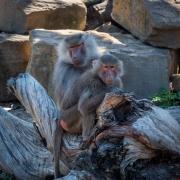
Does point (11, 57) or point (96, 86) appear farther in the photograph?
point (11, 57)

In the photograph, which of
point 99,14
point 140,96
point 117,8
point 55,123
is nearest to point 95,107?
point 55,123

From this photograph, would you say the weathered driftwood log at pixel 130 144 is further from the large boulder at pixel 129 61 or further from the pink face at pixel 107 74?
the large boulder at pixel 129 61

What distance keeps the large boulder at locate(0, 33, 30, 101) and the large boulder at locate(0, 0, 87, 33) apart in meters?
0.26

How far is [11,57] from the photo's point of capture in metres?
8.16

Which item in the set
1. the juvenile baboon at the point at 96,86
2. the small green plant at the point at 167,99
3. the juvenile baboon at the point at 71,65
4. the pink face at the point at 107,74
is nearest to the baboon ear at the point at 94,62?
the juvenile baboon at the point at 96,86

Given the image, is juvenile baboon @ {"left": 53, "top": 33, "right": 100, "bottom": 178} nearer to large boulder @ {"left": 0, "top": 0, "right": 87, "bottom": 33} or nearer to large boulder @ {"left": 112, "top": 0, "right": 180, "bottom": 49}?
large boulder @ {"left": 112, "top": 0, "right": 180, "bottom": 49}

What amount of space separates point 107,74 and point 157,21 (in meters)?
2.80

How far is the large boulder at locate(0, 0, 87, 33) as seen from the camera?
831 cm

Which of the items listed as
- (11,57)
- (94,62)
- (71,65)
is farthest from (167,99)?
(11,57)

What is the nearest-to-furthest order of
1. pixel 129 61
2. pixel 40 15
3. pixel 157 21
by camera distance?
pixel 129 61, pixel 157 21, pixel 40 15

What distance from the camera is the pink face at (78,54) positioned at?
5391 mm

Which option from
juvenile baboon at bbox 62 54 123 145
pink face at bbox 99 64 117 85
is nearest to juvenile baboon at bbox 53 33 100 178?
juvenile baboon at bbox 62 54 123 145

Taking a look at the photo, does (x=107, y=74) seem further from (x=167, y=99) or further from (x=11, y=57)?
(x=11, y=57)

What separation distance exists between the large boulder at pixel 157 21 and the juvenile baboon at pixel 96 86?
2663 millimetres
